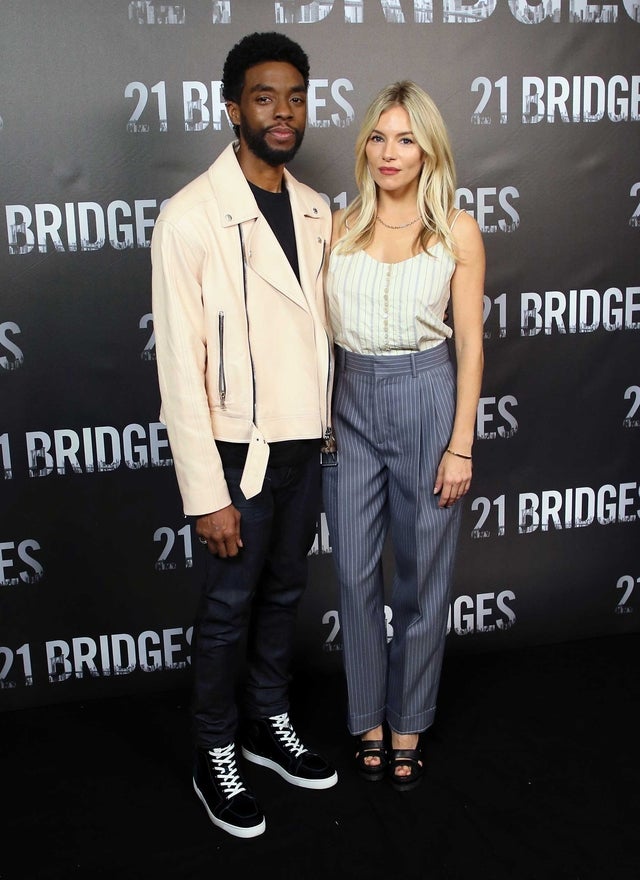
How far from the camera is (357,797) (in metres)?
2.31

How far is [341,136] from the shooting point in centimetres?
269

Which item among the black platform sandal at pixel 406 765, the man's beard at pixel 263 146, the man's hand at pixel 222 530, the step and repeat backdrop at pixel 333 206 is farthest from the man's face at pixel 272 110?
the black platform sandal at pixel 406 765

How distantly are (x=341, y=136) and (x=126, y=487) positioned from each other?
1199mm

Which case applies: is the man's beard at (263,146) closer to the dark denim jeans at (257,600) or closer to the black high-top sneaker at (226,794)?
the dark denim jeans at (257,600)

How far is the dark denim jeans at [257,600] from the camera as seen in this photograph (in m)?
2.15

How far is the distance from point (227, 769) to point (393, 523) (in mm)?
711

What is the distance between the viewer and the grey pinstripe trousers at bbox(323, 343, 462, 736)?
2.14 meters

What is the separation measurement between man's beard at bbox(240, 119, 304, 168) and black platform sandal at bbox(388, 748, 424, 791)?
1474 millimetres

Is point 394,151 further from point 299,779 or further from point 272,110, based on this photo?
point 299,779

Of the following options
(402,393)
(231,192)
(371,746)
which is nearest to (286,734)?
(371,746)

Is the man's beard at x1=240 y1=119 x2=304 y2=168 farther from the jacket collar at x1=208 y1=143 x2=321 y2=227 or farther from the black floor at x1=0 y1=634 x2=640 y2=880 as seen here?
the black floor at x1=0 y1=634 x2=640 y2=880

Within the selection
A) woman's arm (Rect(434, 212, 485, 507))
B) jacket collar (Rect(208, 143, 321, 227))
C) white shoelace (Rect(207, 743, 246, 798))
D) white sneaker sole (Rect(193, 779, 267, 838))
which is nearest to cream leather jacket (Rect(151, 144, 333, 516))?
jacket collar (Rect(208, 143, 321, 227))

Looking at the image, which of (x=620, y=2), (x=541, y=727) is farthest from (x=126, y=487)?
(x=620, y=2)

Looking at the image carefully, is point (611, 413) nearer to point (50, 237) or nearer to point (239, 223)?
point (239, 223)
